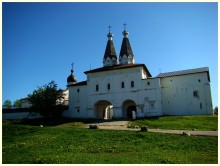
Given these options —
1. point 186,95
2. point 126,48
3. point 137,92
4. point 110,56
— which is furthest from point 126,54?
point 186,95

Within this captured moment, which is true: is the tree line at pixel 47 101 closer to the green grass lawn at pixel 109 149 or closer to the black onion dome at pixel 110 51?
the black onion dome at pixel 110 51

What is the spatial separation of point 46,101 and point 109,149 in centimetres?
2297

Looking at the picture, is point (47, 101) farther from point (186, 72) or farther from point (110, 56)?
point (186, 72)

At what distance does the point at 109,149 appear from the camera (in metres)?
12.9

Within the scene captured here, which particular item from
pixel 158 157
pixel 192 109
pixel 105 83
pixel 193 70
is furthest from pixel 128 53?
pixel 158 157

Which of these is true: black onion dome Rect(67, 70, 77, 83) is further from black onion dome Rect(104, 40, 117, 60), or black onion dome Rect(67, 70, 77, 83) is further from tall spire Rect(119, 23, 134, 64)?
tall spire Rect(119, 23, 134, 64)

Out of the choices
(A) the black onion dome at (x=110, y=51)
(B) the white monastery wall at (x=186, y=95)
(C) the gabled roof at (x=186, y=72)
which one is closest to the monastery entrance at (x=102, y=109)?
(A) the black onion dome at (x=110, y=51)

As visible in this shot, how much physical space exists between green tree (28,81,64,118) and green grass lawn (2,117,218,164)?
1425cm

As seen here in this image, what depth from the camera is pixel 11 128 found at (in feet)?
72.8

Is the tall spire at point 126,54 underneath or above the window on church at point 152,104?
above

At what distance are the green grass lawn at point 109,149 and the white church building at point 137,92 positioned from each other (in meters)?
15.8

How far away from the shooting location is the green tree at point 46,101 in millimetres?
34000

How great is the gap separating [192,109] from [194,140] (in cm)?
1899

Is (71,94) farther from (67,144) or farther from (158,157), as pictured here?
(158,157)
